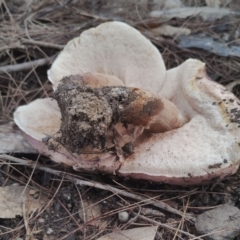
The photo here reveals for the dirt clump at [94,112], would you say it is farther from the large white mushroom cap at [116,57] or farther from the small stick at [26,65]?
the small stick at [26,65]

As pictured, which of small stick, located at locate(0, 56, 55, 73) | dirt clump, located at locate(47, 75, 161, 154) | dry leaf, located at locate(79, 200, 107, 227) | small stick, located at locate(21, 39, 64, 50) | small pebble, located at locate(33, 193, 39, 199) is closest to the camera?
dirt clump, located at locate(47, 75, 161, 154)

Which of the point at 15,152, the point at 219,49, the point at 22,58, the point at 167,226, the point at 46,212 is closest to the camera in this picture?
the point at 167,226

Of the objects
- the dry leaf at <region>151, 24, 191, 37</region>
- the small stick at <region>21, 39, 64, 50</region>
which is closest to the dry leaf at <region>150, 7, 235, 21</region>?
the dry leaf at <region>151, 24, 191, 37</region>

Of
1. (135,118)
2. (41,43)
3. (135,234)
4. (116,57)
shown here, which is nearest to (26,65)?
(41,43)

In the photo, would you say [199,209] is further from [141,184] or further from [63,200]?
[63,200]

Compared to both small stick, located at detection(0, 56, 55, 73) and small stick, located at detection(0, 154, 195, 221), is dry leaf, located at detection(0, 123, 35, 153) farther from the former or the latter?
small stick, located at detection(0, 56, 55, 73)

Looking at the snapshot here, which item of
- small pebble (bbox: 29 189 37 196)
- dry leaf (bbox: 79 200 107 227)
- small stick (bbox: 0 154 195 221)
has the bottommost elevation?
small pebble (bbox: 29 189 37 196)

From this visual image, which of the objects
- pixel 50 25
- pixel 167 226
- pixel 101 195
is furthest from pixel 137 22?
pixel 167 226

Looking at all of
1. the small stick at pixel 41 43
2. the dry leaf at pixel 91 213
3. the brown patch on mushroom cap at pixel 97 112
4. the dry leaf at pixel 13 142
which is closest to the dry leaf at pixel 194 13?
the small stick at pixel 41 43
